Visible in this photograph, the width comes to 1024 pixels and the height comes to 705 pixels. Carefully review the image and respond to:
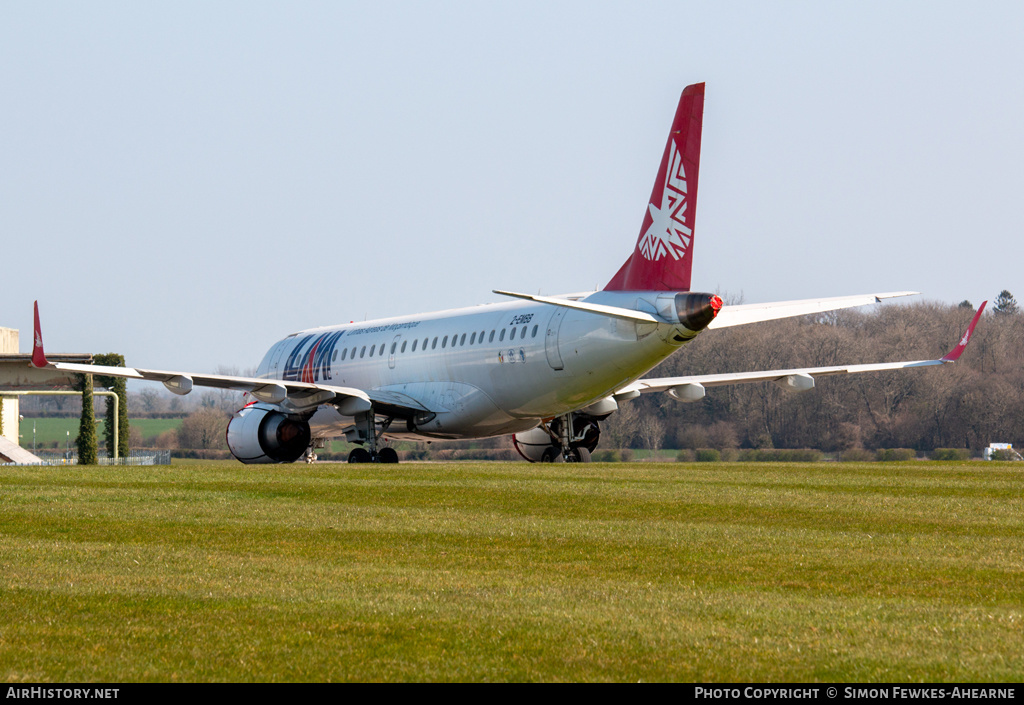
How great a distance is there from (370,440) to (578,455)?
580 centimetres

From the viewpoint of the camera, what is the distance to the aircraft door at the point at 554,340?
1150 inches

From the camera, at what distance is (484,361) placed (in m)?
32.0

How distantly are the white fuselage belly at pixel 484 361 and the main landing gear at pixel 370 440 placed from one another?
2.76 feet

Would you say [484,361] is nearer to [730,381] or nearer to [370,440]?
[370,440]

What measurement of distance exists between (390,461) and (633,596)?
2535cm

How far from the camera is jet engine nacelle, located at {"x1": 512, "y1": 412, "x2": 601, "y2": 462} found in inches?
1385

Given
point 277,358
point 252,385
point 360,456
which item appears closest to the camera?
point 252,385

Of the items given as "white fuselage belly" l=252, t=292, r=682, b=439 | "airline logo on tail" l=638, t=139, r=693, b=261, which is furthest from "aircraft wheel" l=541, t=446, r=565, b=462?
"airline logo on tail" l=638, t=139, r=693, b=261

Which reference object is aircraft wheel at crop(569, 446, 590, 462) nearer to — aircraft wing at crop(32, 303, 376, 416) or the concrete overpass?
aircraft wing at crop(32, 303, 376, 416)

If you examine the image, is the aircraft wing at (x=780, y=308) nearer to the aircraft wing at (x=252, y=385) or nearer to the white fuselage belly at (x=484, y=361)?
the white fuselage belly at (x=484, y=361)

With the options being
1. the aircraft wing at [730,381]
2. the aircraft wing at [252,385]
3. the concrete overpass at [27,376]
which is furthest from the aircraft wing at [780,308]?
the concrete overpass at [27,376]

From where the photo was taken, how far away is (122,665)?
739cm

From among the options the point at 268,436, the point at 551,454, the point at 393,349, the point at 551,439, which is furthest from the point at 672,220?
the point at 268,436
